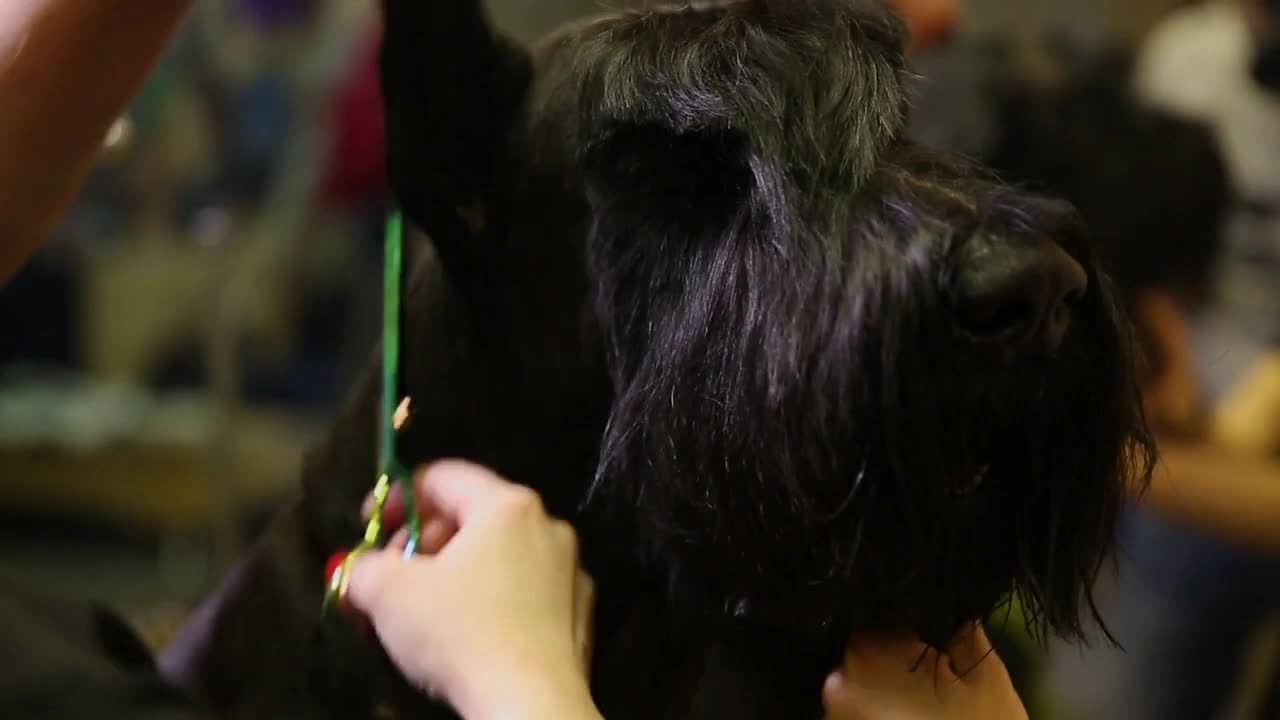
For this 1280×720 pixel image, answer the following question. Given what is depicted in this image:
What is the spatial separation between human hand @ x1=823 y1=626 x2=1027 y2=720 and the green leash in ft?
0.81

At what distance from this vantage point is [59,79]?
2.09ft

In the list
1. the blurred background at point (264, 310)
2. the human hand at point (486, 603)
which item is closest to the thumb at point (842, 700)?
the human hand at point (486, 603)

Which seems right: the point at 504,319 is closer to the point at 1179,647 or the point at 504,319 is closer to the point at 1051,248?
the point at 1051,248

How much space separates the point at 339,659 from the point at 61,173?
1.09 feet

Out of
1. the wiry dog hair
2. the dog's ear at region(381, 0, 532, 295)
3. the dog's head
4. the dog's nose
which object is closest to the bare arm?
the dog's ear at region(381, 0, 532, 295)

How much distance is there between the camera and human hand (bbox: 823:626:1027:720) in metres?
0.64

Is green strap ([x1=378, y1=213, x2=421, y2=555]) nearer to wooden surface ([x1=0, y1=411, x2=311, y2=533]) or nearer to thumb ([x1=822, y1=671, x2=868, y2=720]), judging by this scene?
thumb ([x1=822, y1=671, x2=868, y2=720])

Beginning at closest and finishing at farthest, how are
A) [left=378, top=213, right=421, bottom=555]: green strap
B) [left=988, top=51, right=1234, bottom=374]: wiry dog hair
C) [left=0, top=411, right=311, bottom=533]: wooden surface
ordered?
[left=378, top=213, right=421, bottom=555]: green strap → [left=988, top=51, right=1234, bottom=374]: wiry dog hair → [left=0, top=411, right=311, bottom=533]: wooden surface

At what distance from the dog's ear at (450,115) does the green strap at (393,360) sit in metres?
0.02

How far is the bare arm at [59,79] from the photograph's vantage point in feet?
2.06

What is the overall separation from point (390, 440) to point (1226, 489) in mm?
960

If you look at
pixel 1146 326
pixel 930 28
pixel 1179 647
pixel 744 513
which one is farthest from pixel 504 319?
pixel 1179 647

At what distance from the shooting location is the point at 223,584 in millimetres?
901

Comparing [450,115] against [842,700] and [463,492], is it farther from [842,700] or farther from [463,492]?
[842,700]
